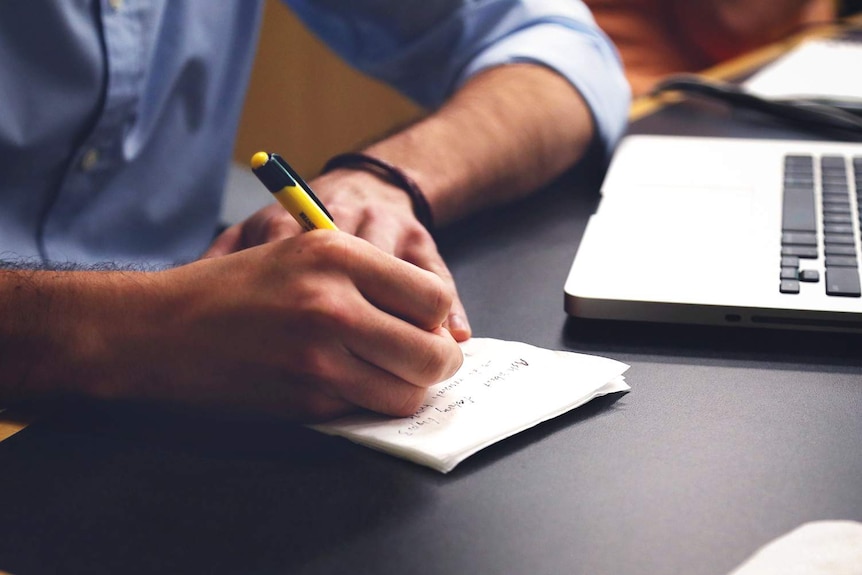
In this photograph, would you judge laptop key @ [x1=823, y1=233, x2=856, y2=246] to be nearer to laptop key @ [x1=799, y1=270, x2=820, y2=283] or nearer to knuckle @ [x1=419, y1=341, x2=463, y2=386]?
laptop key @ [x1=799, y1=270, x2=820, y2=283]

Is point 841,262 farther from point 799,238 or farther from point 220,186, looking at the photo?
point 220,186

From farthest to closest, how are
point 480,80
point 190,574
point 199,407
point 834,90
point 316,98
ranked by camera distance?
1. point 316,98
2. point 834,90
3. point 480,80
4. point 199,407
5. point 190,574

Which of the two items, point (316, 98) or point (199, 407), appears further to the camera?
point (316, 98)

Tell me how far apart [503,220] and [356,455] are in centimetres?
34

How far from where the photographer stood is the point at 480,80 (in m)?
0.85

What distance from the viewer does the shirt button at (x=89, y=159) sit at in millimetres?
754

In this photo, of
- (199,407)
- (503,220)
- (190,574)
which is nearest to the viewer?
(190,574)

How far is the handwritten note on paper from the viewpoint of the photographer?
42 centimetres

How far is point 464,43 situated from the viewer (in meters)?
0.93

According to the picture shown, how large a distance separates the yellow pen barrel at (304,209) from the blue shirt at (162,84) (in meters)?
0.33

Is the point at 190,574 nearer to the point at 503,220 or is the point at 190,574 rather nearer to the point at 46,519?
the point at 46,519

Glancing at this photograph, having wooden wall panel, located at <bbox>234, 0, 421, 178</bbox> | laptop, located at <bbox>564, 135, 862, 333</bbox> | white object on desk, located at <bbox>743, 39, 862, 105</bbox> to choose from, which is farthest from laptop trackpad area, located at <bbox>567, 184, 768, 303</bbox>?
wooden wall panel, located at <bbox>234, 0, 421, 178</bbox>

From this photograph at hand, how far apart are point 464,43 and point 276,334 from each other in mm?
579

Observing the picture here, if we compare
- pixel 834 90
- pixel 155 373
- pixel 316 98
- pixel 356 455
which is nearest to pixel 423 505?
pixel 356 455
